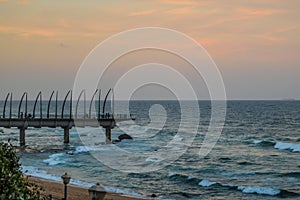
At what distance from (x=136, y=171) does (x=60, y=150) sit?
1530 cm

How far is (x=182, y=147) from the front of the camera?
6153cm

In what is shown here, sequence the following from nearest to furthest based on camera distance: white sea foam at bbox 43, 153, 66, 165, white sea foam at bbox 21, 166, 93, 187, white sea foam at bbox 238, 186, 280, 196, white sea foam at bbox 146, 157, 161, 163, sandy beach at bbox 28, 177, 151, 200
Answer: sandy beach at bbox 28, 177, 151, 200 → white sea foam at bbox 238, 186, 280, 196 → white sea foam at bbox 21, 166, 93, 187 → white sea foam at bbox 43, 153, 66, 165 → white sea foam at bbox 146, 157, 161, 163

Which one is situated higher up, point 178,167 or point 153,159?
point 153,159

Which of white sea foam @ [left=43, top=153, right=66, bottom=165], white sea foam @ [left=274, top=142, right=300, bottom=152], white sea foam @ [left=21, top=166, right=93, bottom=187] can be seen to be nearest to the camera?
white sea foam @ [left=21, top=166, right=93, bottom=187]

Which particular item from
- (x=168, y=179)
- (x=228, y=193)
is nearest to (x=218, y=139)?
(x=168, y=179)

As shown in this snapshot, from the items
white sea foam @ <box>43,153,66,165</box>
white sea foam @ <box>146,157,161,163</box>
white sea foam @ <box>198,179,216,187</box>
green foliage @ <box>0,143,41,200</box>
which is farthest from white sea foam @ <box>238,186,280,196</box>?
green foliage @ <box>0,143,41,200</box>

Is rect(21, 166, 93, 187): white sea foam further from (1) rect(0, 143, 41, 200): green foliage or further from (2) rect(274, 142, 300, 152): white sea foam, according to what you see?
(2) rect(274, 142, 300, 152): white sea foam

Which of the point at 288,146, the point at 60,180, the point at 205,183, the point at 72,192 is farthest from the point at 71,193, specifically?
the point at 288,146

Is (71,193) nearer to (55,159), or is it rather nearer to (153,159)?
(55,159)

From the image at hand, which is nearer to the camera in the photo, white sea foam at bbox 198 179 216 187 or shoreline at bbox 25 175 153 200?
shoreline at bbox 25 175 153 200

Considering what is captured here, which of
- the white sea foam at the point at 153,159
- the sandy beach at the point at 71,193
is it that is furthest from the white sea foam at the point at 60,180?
the white sea foam at the point at 153,159

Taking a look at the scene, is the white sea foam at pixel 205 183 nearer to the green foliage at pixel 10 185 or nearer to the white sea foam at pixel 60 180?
the white sea foam at pixel 60 180

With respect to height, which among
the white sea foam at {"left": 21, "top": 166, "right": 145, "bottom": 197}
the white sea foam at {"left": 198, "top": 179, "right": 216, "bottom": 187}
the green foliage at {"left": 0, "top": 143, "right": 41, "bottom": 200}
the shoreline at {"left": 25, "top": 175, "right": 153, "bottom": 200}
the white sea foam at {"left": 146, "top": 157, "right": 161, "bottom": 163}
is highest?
the green foliage at {"left": 0, "top": 143, "right": 41, "bottom": 200}

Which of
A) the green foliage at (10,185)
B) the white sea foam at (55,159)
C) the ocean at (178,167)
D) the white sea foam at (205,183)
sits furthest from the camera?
the white sea foam at (55,159)
